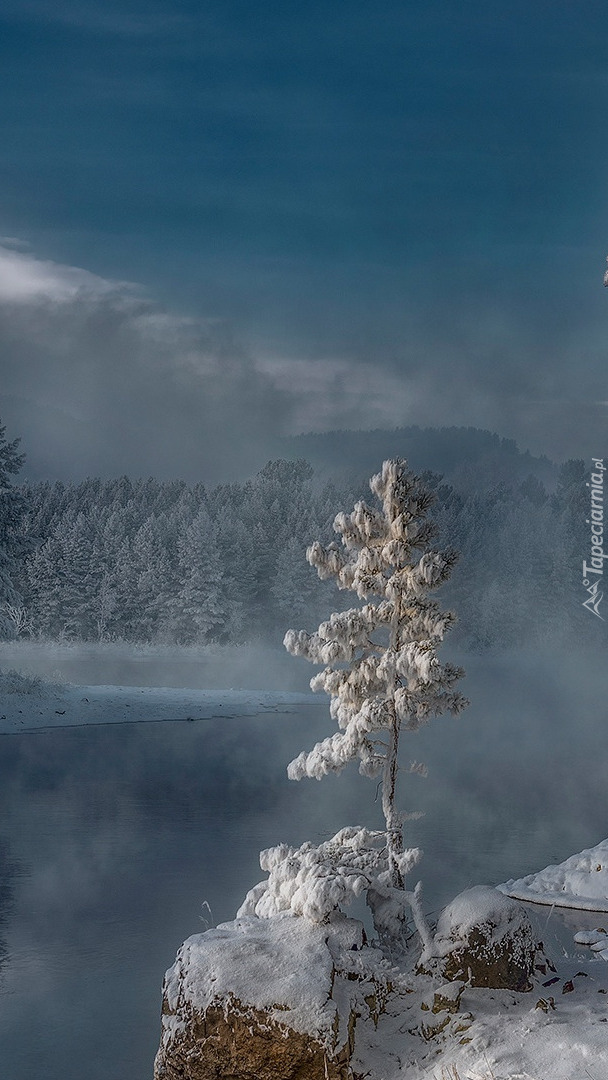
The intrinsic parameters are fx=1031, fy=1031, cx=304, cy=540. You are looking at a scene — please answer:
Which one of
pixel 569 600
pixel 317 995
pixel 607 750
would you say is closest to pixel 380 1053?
pixel 317 995

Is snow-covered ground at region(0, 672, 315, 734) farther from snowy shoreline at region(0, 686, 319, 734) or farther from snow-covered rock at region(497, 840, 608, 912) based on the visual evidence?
snow-covered rock at region(497, 840, 608, 912)

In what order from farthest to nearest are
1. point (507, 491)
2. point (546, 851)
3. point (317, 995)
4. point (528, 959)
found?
point (507, 491) < point (546, 851) < point (528, 959) < point (317, 995)

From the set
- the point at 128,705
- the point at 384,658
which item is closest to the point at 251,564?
the point at 128,705

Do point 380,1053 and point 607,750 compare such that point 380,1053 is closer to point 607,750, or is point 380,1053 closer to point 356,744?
point 356,744

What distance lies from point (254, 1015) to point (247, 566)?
295 feet

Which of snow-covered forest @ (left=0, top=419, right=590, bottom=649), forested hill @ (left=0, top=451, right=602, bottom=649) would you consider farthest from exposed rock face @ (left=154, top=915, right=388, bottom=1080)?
snow-covered forest @ (left=0, top=419, right=590, bottom=649)

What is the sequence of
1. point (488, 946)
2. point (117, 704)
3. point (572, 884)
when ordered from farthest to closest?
1. point (117, 704)
2. point (572, 884)
3. point (488, 946)

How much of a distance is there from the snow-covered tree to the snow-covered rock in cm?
Answer: 688

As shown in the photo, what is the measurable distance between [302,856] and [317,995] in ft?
8.62

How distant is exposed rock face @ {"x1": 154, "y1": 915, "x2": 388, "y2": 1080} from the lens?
11180 mm

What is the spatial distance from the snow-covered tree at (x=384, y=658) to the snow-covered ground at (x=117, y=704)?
35.5 metres

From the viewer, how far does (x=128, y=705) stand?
55.7 m

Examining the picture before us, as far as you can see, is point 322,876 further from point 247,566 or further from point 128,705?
point 247,566

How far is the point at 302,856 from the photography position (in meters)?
13.9
